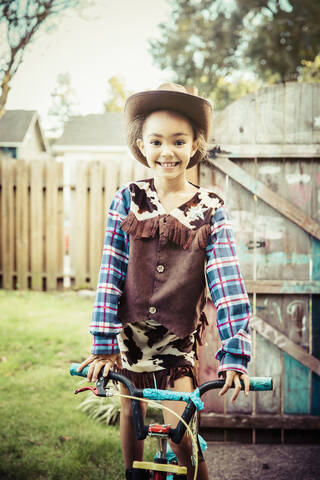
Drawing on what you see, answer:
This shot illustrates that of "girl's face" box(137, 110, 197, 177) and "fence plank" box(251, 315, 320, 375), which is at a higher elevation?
"girl's face" box(137, 110, 197, 177)

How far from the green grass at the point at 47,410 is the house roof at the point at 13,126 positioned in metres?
2.95

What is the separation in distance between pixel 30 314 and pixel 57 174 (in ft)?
8.04

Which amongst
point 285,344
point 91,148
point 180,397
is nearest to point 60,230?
point 285,344

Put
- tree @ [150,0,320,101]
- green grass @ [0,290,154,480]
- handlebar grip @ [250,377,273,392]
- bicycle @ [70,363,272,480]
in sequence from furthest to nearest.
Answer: tree @ [150,0,320,101] < green grass @ [0,290,154,480] < handlebar grip @ [250,377,273,392] < bicycle @ [70,363,272,480]

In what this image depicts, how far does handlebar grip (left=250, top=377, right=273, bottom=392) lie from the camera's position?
53.4 inches

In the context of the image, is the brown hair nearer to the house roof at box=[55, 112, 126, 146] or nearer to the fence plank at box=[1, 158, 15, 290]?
the fence plank at box=[1, 158, 15, 290]

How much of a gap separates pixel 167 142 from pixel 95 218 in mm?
5392

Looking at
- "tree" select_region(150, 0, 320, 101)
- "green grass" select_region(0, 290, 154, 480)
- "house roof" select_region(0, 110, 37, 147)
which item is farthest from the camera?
"tree" select_region(150, 0, 320, 101)

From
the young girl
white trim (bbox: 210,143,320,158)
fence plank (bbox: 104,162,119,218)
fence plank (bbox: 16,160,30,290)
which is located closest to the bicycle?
the young girl

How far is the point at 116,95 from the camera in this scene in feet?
103

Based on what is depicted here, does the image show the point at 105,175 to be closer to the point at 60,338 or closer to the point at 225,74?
the point at 60,338

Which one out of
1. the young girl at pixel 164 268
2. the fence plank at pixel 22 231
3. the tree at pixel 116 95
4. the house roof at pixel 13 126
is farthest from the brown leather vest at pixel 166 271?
the tree at pixel 116 95

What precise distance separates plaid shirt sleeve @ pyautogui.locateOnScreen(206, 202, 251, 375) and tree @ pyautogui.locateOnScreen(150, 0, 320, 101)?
37.6 feet

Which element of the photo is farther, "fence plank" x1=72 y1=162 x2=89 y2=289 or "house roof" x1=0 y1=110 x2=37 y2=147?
"fence plank" x1=72 y1=162 x2=89 y2=289
